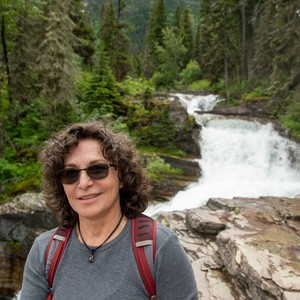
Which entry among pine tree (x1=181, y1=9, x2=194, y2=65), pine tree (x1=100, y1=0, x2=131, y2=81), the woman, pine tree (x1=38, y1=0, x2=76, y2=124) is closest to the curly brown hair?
the woman

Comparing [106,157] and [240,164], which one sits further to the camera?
[240,164]

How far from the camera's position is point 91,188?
2.23 m

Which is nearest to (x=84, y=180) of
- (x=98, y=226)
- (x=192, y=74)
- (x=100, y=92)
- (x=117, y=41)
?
(x=98, y=226)

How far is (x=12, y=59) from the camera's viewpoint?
60.9 feet

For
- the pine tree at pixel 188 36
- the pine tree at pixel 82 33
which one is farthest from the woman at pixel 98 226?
the pine tree at pixel 188 36

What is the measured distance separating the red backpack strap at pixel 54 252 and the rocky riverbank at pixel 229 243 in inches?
172

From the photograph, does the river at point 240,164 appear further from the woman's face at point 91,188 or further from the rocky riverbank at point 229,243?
the woman's face at point 91,188

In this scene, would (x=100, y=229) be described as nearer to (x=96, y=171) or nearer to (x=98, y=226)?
(x=98, y=226)

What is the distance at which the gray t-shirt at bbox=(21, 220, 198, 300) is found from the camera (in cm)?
190

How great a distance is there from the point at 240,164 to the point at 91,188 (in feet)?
56.4

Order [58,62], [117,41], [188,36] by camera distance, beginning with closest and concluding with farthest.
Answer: [58,62] → [117,41] → [188,36]

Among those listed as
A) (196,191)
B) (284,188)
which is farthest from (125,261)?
(284,188)

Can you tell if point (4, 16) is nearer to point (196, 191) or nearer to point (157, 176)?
point (157, 176)

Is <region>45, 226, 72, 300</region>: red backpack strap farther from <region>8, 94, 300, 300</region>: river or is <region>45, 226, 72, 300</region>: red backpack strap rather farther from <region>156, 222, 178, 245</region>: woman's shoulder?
<region>8, 94, 300, 300</region>: river
